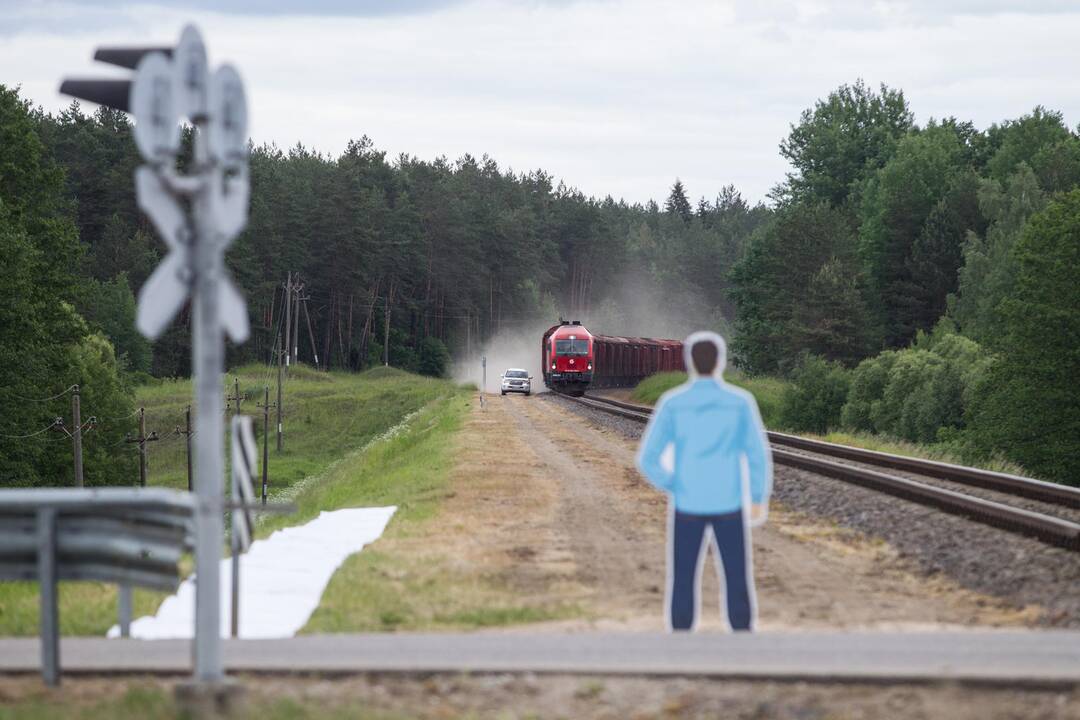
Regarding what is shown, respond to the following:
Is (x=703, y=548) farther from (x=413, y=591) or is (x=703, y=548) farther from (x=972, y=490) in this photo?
(x=972, y=490)

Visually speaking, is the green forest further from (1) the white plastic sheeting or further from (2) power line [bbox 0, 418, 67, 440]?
(1) the white plastic sheeting

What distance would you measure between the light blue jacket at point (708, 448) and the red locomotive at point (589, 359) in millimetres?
59231

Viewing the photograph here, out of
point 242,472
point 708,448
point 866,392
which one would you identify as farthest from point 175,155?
point 866,392

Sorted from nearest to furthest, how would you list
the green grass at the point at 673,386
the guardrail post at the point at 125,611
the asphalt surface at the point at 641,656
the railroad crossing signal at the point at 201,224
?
1. the railroad crossing signal at the point at 201,224
2. the asphalt surface at the point at 641,656
3. the guardrail post at the point at 125,611
4. the green grass at the point at 673,386

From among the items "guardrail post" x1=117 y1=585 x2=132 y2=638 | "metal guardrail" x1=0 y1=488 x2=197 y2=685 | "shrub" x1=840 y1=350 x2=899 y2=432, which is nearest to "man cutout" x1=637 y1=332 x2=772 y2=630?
"metal guardrail" x1=0 y1=488 x2=197 y2=685

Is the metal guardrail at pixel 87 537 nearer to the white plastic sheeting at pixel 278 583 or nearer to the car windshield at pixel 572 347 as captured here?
the white plastic sheeting at pixel 278 583

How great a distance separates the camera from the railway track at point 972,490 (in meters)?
16.0

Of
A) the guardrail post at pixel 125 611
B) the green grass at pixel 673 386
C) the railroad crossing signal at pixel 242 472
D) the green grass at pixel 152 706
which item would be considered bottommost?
the green grass at pixel 673 386

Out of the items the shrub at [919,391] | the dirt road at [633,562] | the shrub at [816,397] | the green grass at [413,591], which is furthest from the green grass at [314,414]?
the shrub at [919,391]

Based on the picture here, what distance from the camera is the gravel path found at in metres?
12.5

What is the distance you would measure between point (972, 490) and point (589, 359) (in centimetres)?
4642

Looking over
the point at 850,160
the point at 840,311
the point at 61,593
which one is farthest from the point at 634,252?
the point at 61,593

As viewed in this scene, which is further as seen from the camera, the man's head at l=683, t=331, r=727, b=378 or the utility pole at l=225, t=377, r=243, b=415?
the utility pole at l=225, t=377, r=243, b=415

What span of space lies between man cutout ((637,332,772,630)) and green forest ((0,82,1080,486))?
4093 centimetres
